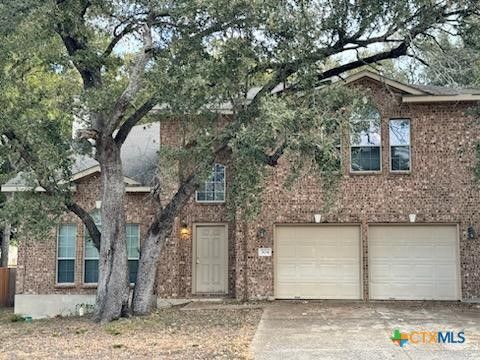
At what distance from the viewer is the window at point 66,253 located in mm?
15273

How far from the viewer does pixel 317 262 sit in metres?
14.7

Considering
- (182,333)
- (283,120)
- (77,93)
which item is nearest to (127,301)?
(182,333)

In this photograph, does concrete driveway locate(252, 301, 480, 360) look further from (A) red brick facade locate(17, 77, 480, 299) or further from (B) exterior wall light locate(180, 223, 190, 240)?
(B) exterior wall light locate(180, 223, 190, 240)

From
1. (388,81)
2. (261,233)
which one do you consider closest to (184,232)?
(261,233)

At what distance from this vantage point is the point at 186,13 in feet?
33.4

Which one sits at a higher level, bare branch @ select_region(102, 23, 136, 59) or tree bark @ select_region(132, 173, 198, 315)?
bare branch @ select_region(102, 23, 136, 59)

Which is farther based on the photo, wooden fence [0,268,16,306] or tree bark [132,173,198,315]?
wooden fence [0,268,16,306]

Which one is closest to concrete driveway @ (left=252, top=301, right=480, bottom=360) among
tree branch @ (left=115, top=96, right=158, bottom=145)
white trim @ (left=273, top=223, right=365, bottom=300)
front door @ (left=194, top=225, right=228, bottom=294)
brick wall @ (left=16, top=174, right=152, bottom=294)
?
white trim @ (left=273, top=223, right=365, bottom=300)

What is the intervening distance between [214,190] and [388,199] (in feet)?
16.0

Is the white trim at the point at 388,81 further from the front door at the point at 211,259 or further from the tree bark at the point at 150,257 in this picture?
the tree bark at the point at 150,257

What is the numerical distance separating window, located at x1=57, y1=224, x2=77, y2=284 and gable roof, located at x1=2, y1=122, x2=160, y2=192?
1527 mm

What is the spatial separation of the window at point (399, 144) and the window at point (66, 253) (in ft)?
30.4

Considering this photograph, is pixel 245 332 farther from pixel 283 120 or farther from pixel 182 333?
pixel 283 120

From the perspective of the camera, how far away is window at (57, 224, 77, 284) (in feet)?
50.1
